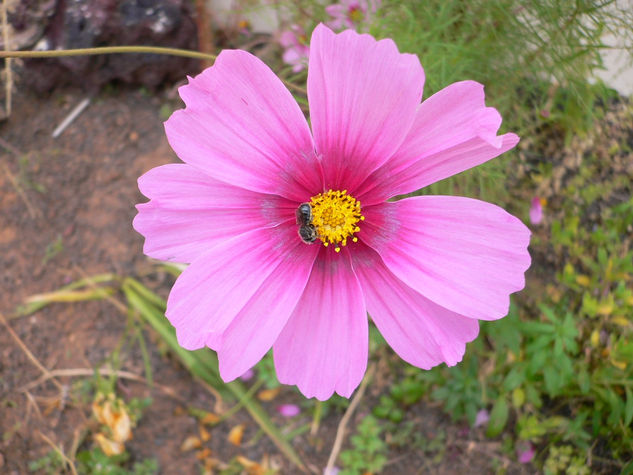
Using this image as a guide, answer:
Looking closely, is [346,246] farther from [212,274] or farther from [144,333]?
[144,333]

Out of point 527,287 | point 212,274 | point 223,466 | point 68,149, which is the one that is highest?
point 212,274

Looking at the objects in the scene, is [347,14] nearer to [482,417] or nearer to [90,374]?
[482,417]

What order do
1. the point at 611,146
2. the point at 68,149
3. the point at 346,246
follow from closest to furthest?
1. the point at 346,246
2. the point at 611,146
3. the point at 68,149

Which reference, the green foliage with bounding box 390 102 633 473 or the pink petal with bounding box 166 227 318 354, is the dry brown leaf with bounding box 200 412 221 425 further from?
the pink petal with bounding box 166 227 318 354

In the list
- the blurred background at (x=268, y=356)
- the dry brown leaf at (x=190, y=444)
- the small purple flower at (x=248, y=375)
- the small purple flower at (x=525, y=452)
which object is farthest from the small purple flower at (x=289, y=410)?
the small purple flower at (x=525, y=452)

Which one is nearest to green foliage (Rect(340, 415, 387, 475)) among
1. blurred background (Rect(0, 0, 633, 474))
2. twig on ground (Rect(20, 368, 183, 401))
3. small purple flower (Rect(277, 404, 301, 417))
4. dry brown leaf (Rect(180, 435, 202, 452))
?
blurred background (Rect(0, 0, 633, 474))

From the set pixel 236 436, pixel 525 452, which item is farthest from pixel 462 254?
pixel 236 436

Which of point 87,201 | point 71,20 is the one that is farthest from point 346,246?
point 71,20
